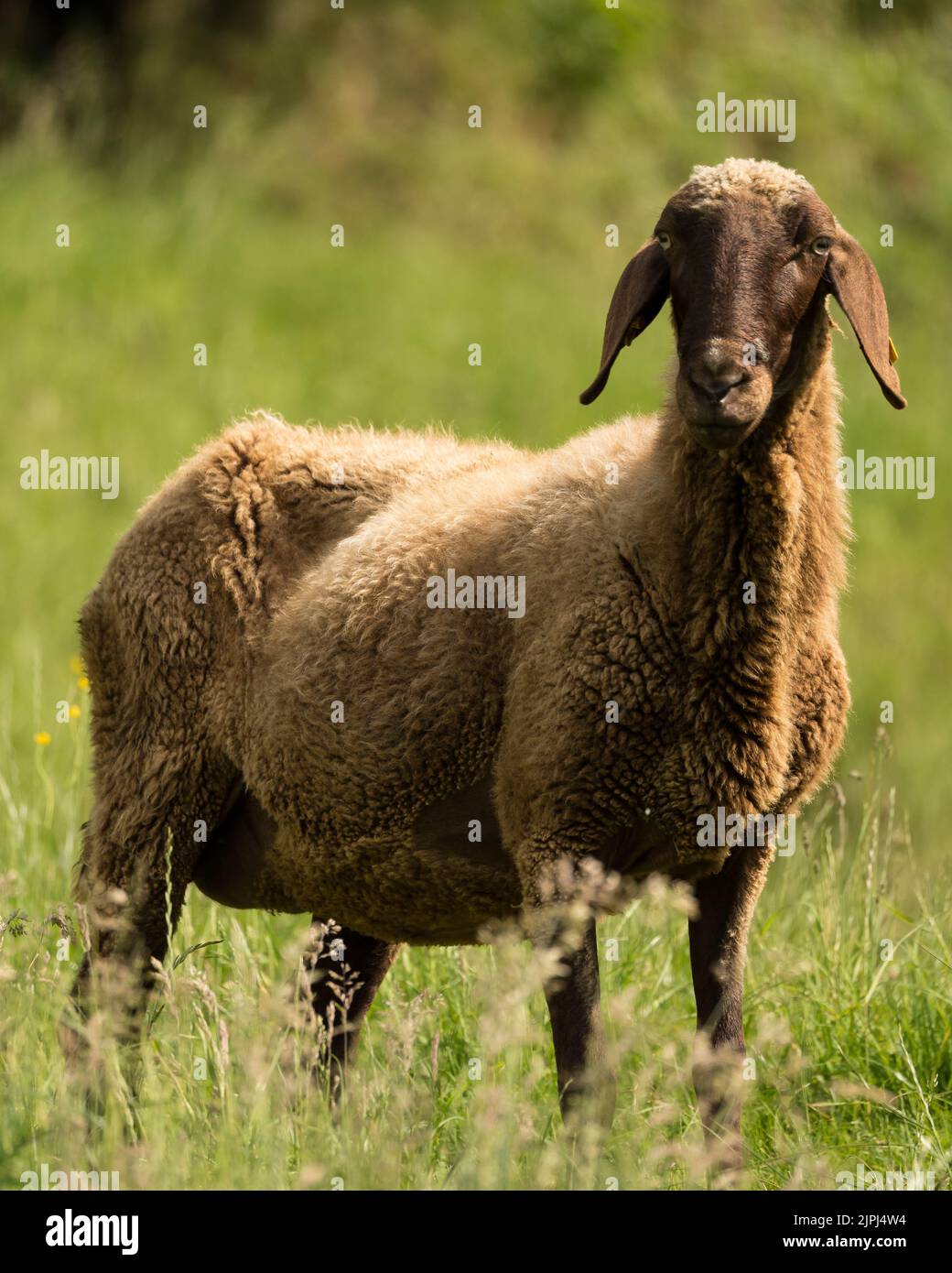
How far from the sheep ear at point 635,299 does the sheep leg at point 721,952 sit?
1.28 m

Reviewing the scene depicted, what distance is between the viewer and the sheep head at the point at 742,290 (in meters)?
4.25

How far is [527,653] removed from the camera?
468 centimetres

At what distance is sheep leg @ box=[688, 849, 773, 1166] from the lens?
4711mm

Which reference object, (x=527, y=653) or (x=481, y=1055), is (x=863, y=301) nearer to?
(x=527, y=653)

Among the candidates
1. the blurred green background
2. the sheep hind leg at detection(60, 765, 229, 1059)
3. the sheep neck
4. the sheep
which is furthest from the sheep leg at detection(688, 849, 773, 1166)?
the blurred green background

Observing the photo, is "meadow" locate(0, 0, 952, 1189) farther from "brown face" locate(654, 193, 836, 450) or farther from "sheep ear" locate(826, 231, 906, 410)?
"brown face" locate(654, 193, 836, 450)

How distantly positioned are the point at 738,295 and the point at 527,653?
1028 mm

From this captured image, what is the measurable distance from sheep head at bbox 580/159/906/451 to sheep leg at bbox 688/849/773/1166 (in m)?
1.16

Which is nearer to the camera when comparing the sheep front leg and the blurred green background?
the sheep front leg

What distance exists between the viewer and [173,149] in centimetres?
1956
